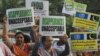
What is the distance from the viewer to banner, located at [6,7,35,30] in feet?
24.3

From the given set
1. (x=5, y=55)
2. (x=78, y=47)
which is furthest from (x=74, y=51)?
(x=5, y=55)

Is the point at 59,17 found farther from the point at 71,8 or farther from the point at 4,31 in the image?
the point at 4,31

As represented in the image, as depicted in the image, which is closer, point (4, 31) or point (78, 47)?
point (4, 31)

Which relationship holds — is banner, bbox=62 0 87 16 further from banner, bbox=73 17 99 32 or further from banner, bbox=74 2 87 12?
banner, bbox=73 17 99 32

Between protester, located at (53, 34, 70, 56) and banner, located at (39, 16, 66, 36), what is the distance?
124mm

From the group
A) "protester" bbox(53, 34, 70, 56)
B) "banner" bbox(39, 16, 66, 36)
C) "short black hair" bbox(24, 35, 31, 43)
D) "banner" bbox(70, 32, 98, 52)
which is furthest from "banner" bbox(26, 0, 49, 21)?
"banner" bbox(70, 32, 98, 52)

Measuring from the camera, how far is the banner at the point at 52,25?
24.7 feet

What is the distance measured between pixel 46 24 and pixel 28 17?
0.28 meters

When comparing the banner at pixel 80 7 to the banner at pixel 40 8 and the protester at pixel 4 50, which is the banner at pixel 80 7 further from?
the protester at pixel 4 50

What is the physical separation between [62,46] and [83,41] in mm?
337

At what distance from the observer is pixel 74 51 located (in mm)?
7840

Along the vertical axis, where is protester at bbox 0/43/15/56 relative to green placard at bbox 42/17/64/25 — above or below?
Answer: below

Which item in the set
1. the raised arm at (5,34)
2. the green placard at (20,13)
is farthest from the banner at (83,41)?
the raised arm at (5,34)

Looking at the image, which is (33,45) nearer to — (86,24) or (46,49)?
(46,49)
